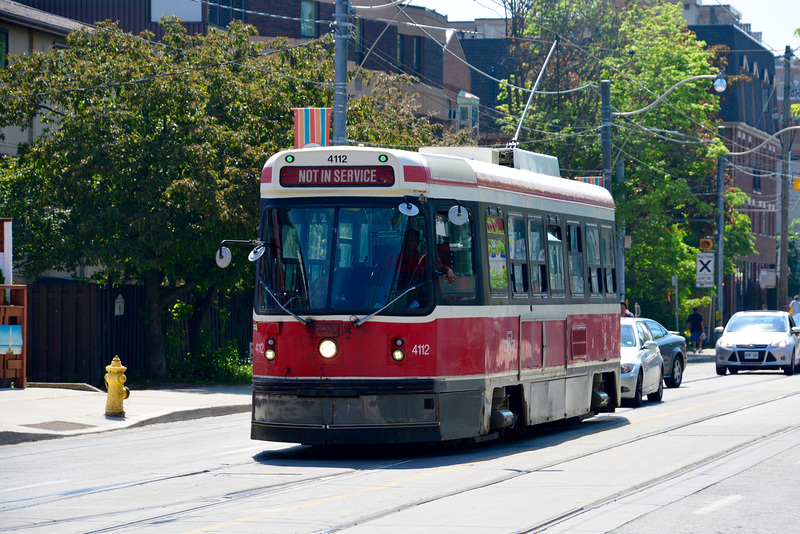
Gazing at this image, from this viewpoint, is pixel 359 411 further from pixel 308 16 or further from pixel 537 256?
pixel 308 16

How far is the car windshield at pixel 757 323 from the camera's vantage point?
3228cm

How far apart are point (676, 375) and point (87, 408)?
42.9 feet

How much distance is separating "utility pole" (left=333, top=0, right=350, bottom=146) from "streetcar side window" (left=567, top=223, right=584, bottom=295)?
6266 mm

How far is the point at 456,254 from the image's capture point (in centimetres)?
1308

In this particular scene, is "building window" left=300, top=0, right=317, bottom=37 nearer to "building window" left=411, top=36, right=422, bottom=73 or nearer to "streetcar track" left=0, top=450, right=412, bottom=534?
"building window" left=411, top=36, right=422, bottom=73

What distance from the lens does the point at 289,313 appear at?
12.7 meters

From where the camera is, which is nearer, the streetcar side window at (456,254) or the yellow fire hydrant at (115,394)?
the streetcar side window at (456,254)

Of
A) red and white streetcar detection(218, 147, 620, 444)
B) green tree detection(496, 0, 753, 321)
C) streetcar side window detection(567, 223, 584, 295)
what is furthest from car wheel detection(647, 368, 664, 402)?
green tree detection(496, 0, 753, 321)

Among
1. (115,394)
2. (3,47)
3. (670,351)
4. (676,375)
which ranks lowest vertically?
(676,375)

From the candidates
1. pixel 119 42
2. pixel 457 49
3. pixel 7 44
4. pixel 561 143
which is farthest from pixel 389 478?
pixel 457 49

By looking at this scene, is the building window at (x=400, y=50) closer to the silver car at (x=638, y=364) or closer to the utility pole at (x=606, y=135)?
the utility pole at (x=606, y=135)

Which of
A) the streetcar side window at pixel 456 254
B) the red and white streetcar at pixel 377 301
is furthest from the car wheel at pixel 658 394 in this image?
the streetcar side window at pixel 456 254

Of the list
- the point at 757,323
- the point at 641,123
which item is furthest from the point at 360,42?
the point at 757,323

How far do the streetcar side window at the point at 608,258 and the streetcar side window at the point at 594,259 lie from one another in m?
0.21
